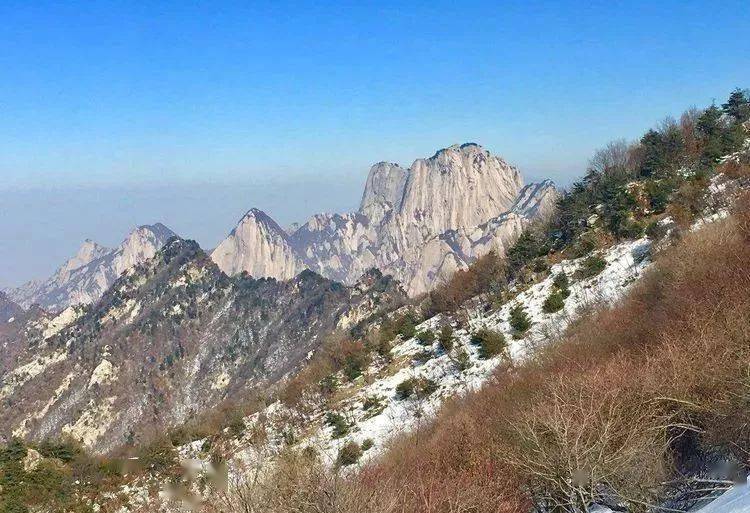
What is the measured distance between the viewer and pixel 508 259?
63.5 m

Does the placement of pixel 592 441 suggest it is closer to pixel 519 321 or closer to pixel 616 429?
pixel 616 429

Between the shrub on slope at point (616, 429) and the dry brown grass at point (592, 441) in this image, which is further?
the shrub on slope at point (616, 429)

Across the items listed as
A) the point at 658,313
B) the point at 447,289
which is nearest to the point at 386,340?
the point at 447,289

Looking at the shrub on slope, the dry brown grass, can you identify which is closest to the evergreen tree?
the shrub on slope

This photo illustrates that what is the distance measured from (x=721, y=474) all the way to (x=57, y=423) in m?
210

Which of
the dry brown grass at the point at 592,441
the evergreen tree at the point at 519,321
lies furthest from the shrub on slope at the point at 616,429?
the evergreen tree at the point at 519,321

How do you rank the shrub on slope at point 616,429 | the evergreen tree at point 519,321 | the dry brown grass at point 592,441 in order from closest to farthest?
the dry brown grass at point 592,441 < the shrub on slope at point 616,429 < the evergreen tree at point 519,321

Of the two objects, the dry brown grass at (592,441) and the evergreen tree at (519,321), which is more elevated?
the dry brown grass at (592,441)

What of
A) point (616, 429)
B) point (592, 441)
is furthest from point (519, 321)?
point (592, 441)

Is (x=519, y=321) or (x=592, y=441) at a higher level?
(x=592, y=441)

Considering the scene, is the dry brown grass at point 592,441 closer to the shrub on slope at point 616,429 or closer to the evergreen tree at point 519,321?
the shrub on slope at point 616,429

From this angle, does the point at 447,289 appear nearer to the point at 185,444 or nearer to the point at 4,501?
the point at 185,444

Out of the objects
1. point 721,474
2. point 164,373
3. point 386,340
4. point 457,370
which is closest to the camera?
point 721,474

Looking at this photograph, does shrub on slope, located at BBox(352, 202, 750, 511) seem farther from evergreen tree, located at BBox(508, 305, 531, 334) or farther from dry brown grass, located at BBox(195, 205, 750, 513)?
evergreen tree, located at BBox(508, 305, 531, 334)
